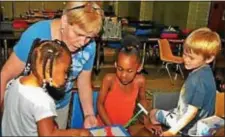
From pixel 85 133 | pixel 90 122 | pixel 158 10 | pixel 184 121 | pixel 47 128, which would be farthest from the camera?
pixel 158 10

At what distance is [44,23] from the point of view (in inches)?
51.0

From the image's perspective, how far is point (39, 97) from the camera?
37.9 inches

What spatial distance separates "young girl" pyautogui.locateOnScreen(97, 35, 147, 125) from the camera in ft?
5.27

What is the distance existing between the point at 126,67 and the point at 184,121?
535 millimetres

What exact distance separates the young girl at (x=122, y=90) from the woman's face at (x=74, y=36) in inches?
17.7

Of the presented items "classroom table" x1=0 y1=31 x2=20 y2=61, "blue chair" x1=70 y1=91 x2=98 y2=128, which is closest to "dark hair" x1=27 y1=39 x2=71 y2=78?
"blue chair" x1=70 y1=91 x2=98 y2=128

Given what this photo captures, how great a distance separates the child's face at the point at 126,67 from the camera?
1.63m

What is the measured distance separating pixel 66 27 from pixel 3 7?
8.44m

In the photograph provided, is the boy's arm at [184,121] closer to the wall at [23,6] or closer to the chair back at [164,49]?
the chair back at [164,49]

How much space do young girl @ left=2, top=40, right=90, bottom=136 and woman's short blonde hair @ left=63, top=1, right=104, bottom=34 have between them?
146 mm

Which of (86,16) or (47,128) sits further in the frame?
(86,16)

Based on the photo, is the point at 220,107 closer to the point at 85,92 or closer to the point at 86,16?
the point at 85,92

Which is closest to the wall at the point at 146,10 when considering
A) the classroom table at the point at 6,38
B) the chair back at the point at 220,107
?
the classroom table at the point at 6,38

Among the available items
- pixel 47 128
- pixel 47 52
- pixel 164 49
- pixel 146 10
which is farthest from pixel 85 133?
pixel 146 10
